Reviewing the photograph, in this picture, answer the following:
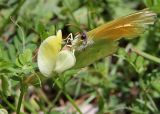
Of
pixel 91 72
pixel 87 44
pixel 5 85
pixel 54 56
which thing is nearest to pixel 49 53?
pixel 54 56

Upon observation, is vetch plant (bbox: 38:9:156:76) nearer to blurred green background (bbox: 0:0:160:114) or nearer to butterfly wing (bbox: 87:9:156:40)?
butterfly wing (bbox: 87:9:156:40)

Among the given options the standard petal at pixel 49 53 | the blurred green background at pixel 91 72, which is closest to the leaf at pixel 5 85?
the standard petal at pixel 49 53

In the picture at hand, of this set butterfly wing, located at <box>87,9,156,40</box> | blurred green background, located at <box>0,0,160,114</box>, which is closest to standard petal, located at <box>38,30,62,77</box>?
butterfly wing, located at <box>87,9,156,40</box>

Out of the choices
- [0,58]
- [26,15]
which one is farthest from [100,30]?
[26,15]

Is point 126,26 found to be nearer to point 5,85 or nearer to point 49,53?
point 49,53

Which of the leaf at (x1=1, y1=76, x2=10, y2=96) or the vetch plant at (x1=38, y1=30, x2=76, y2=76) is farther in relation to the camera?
the leaf at (x1=1, y1=76, x2=10, y2=96)

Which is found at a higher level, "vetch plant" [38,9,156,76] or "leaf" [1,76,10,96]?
"vetch plant" [38,9,156,76]

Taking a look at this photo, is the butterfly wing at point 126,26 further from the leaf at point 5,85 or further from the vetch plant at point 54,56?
the leaf at point 5,85
